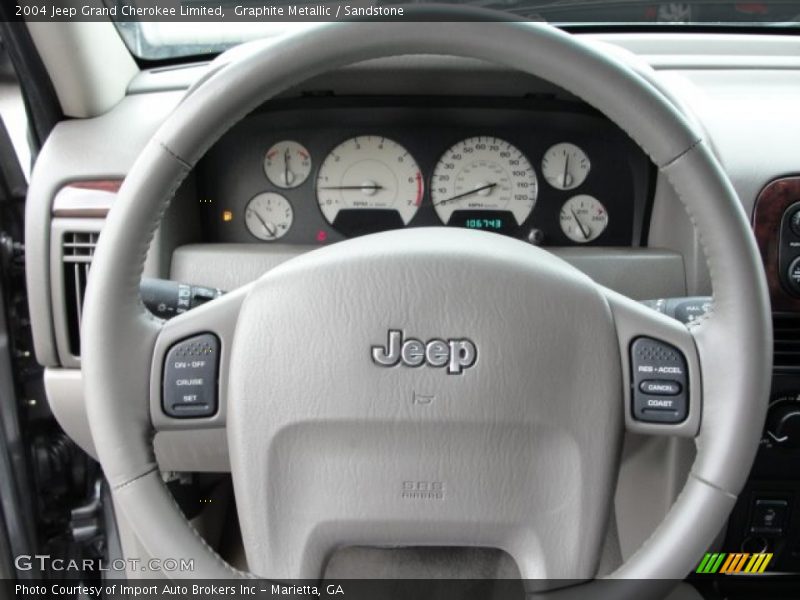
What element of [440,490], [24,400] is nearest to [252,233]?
[24,400]

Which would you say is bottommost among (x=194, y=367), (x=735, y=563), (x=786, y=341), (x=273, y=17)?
(x=735, y=563)

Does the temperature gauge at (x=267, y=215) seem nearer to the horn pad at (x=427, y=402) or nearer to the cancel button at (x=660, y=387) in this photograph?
the horn pad at (x=427, y=402)

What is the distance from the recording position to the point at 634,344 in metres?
0.97

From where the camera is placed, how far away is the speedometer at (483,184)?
5.37 ft

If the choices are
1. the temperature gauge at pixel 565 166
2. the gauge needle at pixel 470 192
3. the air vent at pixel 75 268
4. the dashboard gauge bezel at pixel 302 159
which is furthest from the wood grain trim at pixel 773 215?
the air vent at pixel 75 268

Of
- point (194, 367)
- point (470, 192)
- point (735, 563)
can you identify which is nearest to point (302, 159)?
point (470, 192)

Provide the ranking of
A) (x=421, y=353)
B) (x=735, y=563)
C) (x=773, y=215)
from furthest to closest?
1. (x=735, y=563)
2. (x=773, y=215)
3. (x=421, y=353)

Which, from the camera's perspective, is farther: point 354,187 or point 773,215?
point 354,187

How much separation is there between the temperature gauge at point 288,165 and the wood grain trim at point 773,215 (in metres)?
0.87

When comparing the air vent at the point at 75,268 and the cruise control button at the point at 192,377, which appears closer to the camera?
the cruise control button at the point at 192,377

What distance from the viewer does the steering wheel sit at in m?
0.91

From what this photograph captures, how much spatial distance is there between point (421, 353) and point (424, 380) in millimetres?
32

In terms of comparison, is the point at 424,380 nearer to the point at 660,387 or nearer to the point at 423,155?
the point at 660,387

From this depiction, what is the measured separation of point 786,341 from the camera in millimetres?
1497
